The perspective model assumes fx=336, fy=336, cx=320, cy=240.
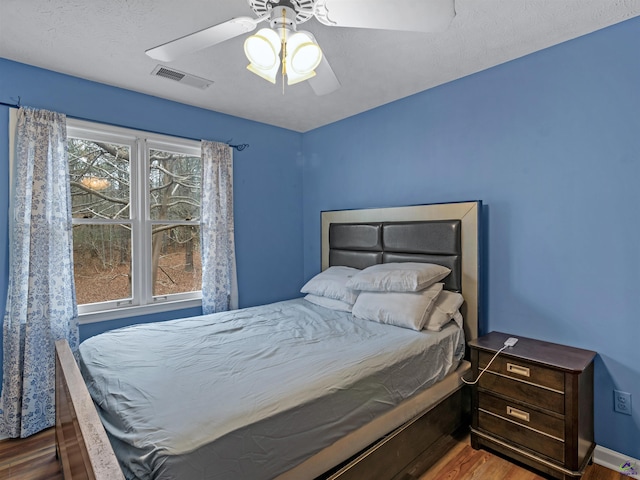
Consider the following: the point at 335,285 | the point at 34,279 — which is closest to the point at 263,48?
the point at 335,285

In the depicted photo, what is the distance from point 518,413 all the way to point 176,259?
2985mm

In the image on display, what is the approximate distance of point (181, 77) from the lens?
8.58 ft

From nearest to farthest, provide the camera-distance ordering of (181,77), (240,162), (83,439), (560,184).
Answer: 1. (83,439)
2. (560,184)
3. (181,77)
4. (240,162)

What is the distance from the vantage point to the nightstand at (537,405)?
70.6 inches

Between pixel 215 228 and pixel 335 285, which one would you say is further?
pixel 215 228

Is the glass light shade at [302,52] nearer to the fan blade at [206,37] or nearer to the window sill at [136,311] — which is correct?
the fan blade at [206,37]

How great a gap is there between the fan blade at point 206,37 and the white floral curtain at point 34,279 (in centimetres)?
141

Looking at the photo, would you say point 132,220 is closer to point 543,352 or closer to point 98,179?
point 98,179

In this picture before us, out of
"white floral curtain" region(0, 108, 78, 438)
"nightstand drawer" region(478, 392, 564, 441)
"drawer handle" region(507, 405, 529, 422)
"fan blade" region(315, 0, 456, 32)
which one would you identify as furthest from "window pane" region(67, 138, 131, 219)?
"drawer handle" region(507, 405, 529, 422)

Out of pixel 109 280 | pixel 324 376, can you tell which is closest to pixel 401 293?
pixel 324 376

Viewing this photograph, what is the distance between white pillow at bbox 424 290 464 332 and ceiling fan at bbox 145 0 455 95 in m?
1.72

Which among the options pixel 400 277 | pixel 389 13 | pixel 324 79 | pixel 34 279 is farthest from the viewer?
pixel 400 277

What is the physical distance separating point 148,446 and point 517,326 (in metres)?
2.35

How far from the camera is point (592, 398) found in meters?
2.04
